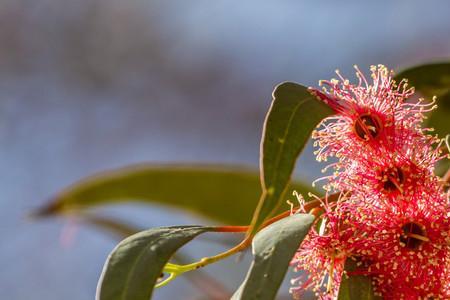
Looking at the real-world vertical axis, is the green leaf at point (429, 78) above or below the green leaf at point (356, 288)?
above

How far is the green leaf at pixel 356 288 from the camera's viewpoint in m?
0.85

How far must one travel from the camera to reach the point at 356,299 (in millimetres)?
854

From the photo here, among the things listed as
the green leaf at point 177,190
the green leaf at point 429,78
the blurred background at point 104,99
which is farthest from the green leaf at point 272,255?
the blurred background at point 104,99

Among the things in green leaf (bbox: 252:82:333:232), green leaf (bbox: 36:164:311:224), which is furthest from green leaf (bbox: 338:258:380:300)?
green leaf (bbox: 36:164:311:224)

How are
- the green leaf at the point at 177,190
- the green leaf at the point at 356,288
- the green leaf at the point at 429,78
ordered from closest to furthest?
the green leaf at the point at 356,288, the green leaf at the point at 429,78, the green leaf at the point at 177,190

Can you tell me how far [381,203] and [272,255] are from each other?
0.18m

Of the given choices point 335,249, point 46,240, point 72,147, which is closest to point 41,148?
point 72,147

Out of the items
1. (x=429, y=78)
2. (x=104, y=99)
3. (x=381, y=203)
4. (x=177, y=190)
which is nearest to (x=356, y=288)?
(x=381, y=203)

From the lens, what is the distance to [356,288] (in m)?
0.85

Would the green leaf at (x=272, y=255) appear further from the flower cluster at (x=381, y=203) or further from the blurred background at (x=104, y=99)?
the blurred background at (x=104, y=99)

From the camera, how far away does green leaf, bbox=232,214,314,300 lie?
2.41 feet

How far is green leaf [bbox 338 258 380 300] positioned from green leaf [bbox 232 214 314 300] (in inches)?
3.8

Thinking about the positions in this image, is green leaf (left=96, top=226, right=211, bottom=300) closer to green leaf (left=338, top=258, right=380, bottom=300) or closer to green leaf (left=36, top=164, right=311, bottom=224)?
green leaf (left=338, top=258, right=380, bottom=300)

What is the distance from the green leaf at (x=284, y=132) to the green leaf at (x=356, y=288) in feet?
0.37
